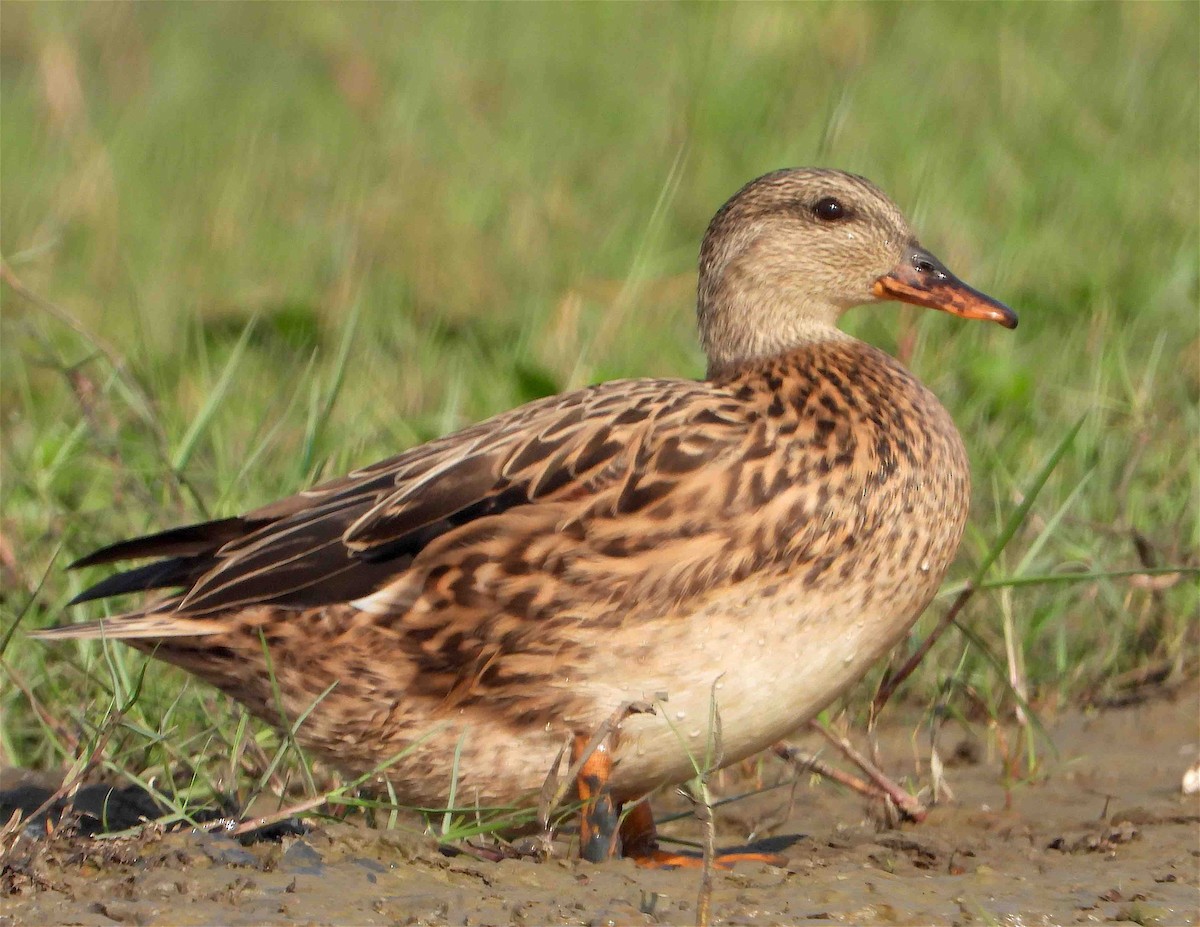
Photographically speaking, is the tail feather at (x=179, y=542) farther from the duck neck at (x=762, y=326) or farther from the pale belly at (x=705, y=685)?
the duck neck at (x=762, y=326)

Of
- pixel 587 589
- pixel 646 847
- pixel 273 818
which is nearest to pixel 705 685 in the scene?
pixel 587 589

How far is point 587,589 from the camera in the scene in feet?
10.8

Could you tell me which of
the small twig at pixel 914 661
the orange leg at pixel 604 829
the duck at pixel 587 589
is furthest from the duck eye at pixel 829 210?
the orange leg at pixel 604 829

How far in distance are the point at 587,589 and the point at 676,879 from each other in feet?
1.72

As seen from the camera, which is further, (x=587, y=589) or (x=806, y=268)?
(x=806, y=268)

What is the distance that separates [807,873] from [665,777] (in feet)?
1.44

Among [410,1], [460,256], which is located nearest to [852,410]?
[460,256]

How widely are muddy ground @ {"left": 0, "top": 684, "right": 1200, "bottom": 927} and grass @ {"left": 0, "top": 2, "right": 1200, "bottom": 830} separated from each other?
326 millimetres

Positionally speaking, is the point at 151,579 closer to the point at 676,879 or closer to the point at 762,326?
the point at 676,879

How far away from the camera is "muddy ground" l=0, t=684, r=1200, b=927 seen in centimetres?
266

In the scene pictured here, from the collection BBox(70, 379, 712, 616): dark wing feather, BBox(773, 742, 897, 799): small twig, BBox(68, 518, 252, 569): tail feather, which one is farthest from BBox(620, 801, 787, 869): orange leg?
BBox(68, 518, 252, 569): tail feather

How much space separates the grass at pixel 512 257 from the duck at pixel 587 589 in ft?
0.63

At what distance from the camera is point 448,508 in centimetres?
343

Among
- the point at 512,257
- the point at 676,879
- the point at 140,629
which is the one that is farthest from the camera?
the point at 512,257
